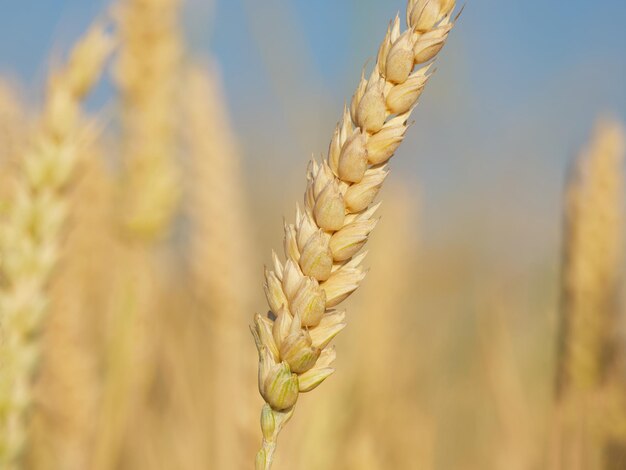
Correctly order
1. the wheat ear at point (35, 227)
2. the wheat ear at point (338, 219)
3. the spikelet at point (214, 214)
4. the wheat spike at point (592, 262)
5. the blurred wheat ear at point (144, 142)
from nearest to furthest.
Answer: the wheat ear at point (338, 219) < the wheat ear at point (35, 227) < the wheat spike at point (592, 262) < the blurred wheat ear at point (144, 142) < the spikelet at point (214, 214)

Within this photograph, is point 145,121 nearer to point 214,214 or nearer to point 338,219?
point 214,214

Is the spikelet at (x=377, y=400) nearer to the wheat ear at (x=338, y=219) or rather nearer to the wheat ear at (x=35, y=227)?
the wheat ear at (x=35, y=227)

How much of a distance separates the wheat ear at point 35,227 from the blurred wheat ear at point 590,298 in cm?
57

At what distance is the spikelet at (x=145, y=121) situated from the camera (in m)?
1.18

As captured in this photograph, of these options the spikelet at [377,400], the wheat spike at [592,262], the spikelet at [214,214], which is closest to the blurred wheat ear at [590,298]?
the wheat spike at [592,262]

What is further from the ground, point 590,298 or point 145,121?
point 145,121

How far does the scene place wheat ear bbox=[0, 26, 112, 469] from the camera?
557 mm

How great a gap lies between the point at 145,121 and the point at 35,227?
613 mm

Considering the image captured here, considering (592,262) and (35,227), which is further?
(592,262)

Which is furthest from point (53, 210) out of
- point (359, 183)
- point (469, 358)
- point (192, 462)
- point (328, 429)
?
point (469, 358)

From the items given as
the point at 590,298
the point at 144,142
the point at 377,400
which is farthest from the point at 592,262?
the point at 144,142

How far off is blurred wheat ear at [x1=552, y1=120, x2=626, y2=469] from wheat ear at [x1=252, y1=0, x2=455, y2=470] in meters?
0.62

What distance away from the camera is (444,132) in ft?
8.23

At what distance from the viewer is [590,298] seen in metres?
1.00
